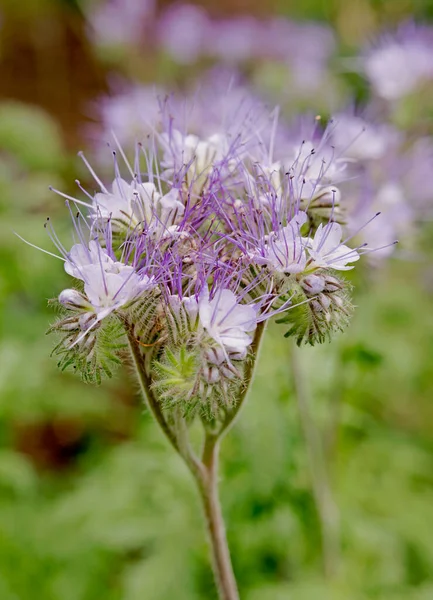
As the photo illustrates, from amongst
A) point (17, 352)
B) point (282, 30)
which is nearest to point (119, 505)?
point (17, 352)

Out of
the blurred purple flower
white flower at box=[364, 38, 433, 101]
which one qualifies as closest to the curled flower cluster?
white flower at box=[364, 38, 433, 101]

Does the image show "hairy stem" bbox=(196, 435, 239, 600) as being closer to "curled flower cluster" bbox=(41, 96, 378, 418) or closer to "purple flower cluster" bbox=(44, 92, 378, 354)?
"curled flower cluster" bbox=(41, 96, 378, 418)

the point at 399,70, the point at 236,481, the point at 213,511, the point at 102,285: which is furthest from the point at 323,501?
the point at 399,70

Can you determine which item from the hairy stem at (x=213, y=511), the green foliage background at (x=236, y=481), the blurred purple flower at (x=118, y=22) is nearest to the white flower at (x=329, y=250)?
the hairy stem at (x=213, y=511)

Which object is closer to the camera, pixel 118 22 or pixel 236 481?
pixel 236 481

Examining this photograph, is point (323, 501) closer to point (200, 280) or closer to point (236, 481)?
point (236, 481)

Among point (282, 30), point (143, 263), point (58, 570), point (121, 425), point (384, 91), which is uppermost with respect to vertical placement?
point (282, 30)

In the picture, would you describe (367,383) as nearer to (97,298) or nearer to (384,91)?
(384,91)
